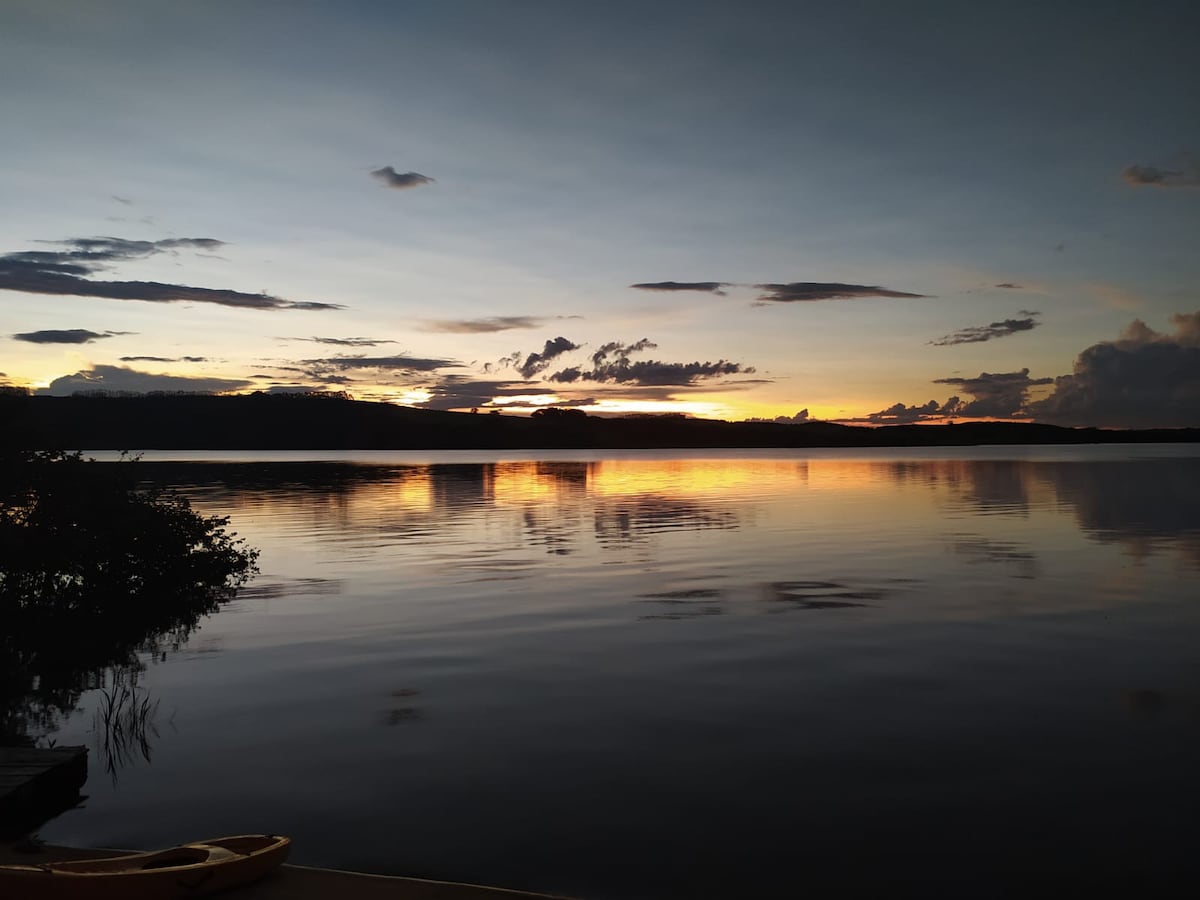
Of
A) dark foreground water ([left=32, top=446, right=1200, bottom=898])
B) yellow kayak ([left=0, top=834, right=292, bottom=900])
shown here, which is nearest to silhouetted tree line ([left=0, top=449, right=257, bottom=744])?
dark foreground water ([left=32, top=446, right=1200, bottom=898])

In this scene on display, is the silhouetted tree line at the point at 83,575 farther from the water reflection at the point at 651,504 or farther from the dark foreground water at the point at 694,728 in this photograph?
the water reflection at the point at 651,504

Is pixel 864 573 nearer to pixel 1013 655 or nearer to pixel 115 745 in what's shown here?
pixel 1013 655

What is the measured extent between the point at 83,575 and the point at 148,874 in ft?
81.3

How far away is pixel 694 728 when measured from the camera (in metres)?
17.4

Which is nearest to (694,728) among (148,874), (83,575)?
(148,874)

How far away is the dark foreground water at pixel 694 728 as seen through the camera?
12344mm

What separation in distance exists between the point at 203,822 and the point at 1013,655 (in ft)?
64.2

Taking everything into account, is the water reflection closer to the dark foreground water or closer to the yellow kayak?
the dark foreground water

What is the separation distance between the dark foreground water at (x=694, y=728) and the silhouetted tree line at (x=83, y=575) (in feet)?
5.89

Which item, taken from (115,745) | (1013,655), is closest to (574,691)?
(115,745)

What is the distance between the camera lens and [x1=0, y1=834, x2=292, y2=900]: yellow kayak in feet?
31.1

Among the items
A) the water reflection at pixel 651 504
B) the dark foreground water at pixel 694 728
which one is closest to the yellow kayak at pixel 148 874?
the dark foreground water at pixel 694 728

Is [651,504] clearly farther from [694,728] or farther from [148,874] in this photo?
[148,874]

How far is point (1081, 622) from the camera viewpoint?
27.0 meters
